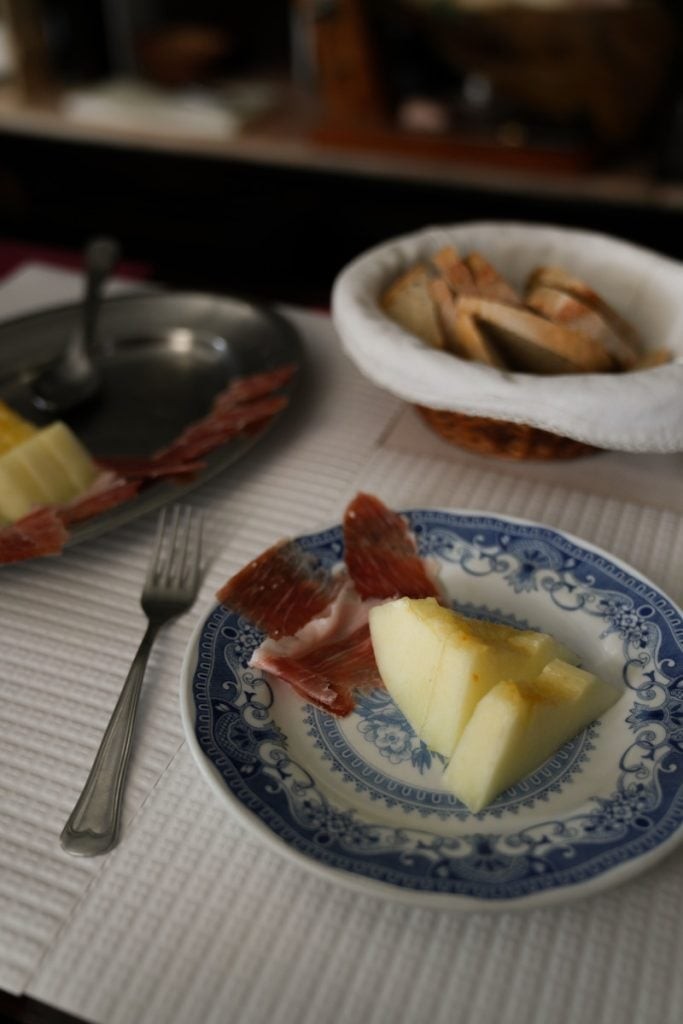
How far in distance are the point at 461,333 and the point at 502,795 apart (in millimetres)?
370

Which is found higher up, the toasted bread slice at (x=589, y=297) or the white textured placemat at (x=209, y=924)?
the toasted bread slice at (x=589, y=297)

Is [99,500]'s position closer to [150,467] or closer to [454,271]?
[150,467]

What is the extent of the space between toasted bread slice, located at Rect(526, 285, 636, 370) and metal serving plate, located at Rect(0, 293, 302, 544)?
23cm

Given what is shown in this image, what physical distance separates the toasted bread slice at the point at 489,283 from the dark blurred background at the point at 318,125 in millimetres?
375

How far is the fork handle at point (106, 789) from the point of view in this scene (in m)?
0.45

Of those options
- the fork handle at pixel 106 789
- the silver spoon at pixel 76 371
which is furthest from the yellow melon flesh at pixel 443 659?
the silver spoon at pixel 76 371

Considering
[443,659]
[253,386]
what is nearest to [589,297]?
[253,386]

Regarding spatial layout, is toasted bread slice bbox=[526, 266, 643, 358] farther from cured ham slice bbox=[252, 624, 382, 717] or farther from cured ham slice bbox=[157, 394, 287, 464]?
cured ham slice bbox=[252, 624, 382, 717]

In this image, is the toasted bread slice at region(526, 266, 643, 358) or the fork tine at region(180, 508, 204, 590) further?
the toasted bread slice at region(526, 266, 643, 358)

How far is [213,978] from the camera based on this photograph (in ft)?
1.29

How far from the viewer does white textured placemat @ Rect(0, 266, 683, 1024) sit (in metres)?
0.39

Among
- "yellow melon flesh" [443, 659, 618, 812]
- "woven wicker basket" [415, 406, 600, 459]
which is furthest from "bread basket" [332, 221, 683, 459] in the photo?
"yellow melon flesh" [443, 659, 618, 812]

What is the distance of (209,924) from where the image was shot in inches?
16.3

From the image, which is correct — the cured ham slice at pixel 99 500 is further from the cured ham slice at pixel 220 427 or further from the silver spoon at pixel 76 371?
the silver spoon at pixel 76 371
